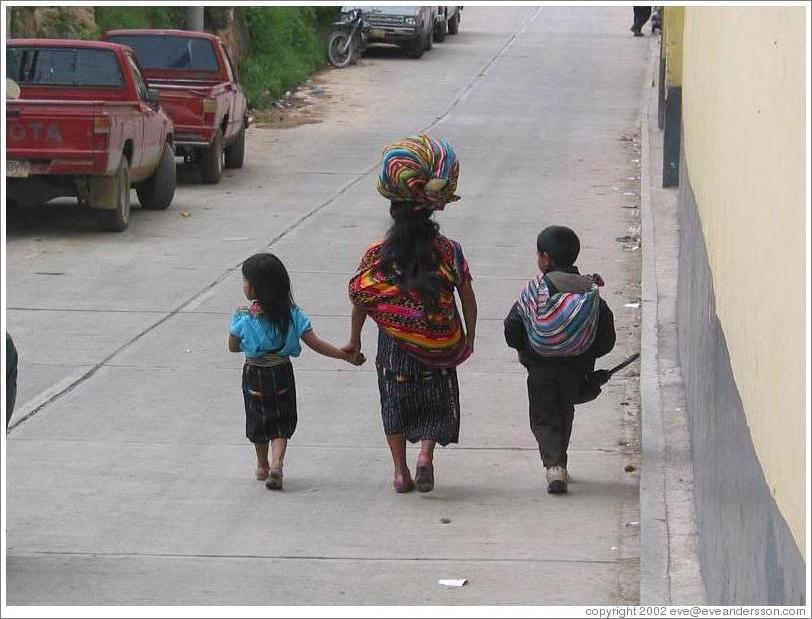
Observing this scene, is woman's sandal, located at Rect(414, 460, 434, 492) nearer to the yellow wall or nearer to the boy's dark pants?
the boy's dark pants

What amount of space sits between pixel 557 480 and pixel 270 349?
159 centimetres

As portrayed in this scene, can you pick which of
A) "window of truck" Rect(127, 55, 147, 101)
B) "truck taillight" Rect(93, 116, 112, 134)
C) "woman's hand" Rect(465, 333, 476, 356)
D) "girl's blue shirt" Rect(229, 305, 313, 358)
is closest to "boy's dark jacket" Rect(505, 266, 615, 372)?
"woman's hand" Rect(465, 333, 476, 356)

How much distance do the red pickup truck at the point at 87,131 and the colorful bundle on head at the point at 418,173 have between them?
29.1 ft

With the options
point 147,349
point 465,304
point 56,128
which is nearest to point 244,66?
point 56,128

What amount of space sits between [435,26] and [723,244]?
37.3m

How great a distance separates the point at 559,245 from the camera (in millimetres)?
7691

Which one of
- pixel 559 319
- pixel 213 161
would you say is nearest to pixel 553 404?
pixel 559 319

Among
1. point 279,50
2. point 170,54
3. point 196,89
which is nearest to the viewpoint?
point 196,89

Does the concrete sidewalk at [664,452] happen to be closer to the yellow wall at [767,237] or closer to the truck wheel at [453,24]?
the yellow wall at [767,237]

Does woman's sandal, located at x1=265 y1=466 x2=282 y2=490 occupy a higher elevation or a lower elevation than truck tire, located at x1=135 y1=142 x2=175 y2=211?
lower

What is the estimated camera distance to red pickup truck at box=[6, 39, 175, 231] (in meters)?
15.6

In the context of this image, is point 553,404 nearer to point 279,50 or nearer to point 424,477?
point 424,477

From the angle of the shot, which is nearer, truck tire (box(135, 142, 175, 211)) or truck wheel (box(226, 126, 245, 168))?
truck tire (box(135, 142, 175, 211))

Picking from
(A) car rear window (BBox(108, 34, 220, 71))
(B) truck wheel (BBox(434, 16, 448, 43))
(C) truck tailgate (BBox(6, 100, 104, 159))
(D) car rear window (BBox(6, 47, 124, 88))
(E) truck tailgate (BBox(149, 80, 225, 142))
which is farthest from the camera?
(B) truck wheel (BBox(434, 16, 448, 43))
